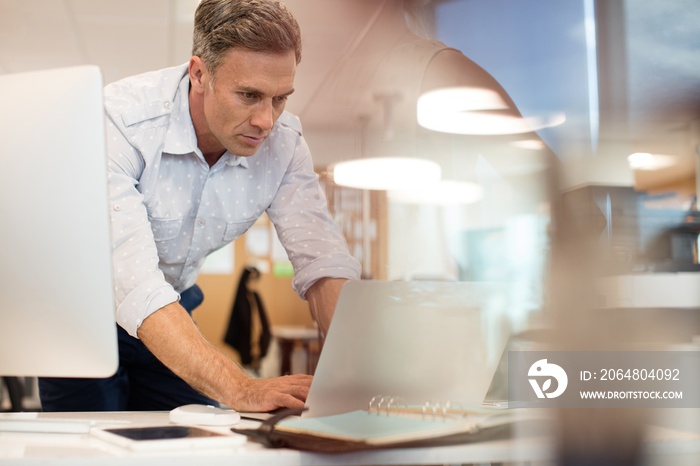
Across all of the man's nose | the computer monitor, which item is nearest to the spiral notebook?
the computer monitor

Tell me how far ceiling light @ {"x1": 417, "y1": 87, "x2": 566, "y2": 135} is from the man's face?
A: 41 cm

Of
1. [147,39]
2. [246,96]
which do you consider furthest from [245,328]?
[246,96]

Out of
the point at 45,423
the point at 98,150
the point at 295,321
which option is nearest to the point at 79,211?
the point at 98,150

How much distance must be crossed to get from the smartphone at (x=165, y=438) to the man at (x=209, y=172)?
0.83 ft

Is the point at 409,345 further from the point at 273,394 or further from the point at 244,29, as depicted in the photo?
the point at 244,29

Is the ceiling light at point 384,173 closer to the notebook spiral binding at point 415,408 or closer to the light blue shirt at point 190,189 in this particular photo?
the light blue shirt at point 190,189

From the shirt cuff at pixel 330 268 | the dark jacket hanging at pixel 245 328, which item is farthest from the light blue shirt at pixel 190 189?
the dark jacket hanging at pixel 245 328

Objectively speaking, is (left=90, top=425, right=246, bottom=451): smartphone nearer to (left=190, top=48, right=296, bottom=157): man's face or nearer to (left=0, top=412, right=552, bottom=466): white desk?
(left=0, top=412, right=552, bottom=466): white desk

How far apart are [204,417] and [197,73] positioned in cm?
77

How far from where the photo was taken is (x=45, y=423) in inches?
35.6

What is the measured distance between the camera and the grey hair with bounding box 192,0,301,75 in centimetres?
135

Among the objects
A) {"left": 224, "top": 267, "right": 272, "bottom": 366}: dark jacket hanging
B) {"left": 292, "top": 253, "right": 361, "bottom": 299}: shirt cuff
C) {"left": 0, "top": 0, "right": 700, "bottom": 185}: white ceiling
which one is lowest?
{"left": 224, "top": 267, "right": 272, "bottom": 366}: dark jacket hanging

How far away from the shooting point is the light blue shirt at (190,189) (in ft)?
4.25

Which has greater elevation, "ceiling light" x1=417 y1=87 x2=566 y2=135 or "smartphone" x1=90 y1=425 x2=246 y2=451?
"ceiling light" x1=417 y1=87 x2=566 y2=135
